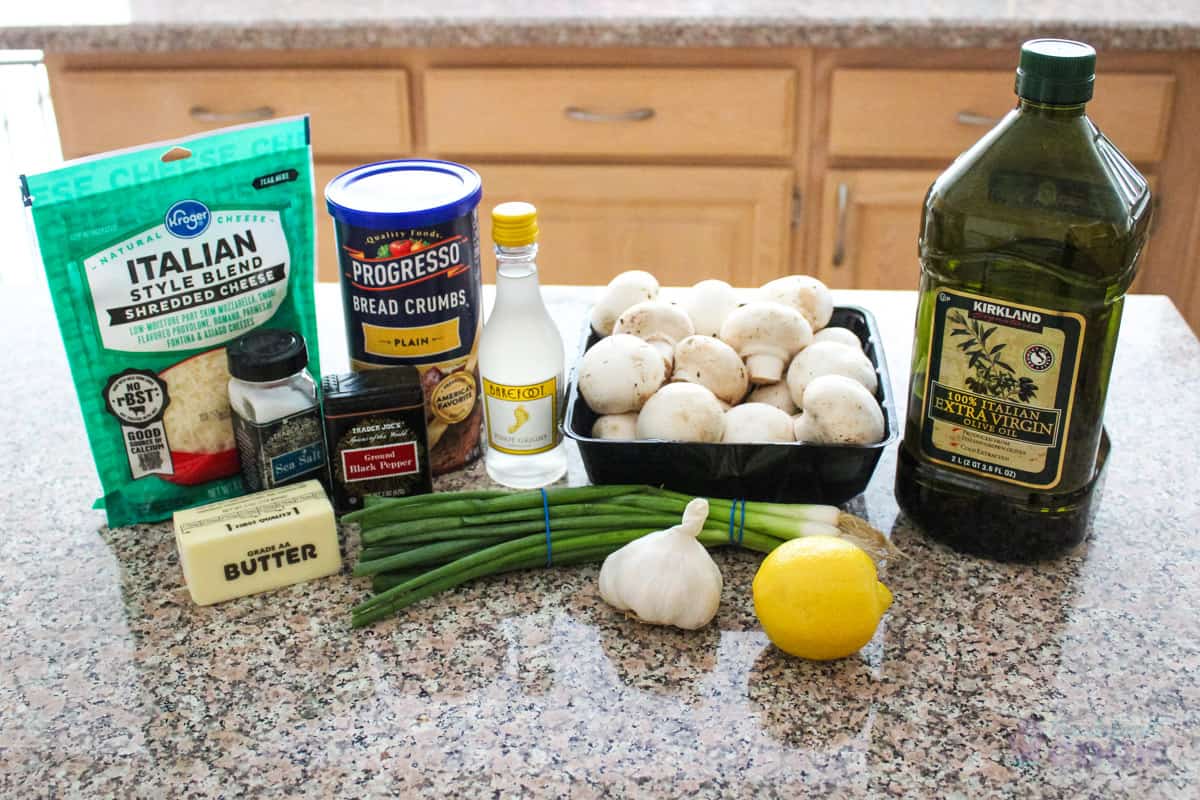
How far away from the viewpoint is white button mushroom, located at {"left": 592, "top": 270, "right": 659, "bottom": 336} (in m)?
1.08

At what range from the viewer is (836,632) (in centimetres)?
78

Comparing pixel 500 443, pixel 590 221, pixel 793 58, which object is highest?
pixel 793 58

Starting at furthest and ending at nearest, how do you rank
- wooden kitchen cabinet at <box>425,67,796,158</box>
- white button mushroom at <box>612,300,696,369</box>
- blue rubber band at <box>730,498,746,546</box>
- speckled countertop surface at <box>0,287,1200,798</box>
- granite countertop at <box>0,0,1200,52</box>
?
wooden kitchen cabinet at <box>425,67,796,158</box> → granite countertop at <box>0,0,1200,52</box> → white button mushroom at <box>612,300,696,369</box> → blue rubber band at <box>730,498,746,546</box> → speckled countertop surface at <box>0,287,1200,798</box>

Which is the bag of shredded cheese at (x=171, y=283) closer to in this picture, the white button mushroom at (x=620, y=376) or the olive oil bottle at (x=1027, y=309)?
the white button mushroom at (x=620, y=376)

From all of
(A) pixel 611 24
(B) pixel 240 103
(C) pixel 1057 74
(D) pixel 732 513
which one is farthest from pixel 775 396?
(B) pixel 240 103

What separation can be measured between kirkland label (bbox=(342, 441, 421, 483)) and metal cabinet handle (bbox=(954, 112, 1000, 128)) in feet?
4.94

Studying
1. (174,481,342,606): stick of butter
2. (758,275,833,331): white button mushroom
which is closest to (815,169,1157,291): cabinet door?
(758,275,833,331): white button mushroom

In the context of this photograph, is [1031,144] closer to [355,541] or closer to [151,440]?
[355,541]

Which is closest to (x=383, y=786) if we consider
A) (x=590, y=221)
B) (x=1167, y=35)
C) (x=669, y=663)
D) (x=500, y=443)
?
(x=669, y=663)

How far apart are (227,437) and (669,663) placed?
42 centimetres

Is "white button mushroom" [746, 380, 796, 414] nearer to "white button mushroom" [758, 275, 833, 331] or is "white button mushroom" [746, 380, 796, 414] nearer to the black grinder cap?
"white button mushroom" [758, 275, 833, 331]

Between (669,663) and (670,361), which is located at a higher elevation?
(670,361)

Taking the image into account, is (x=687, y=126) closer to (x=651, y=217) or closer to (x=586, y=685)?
(x=651, y=217)

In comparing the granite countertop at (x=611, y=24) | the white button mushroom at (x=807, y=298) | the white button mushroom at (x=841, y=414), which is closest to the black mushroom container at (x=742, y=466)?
the white button mushroom at (x=841, y=414)
